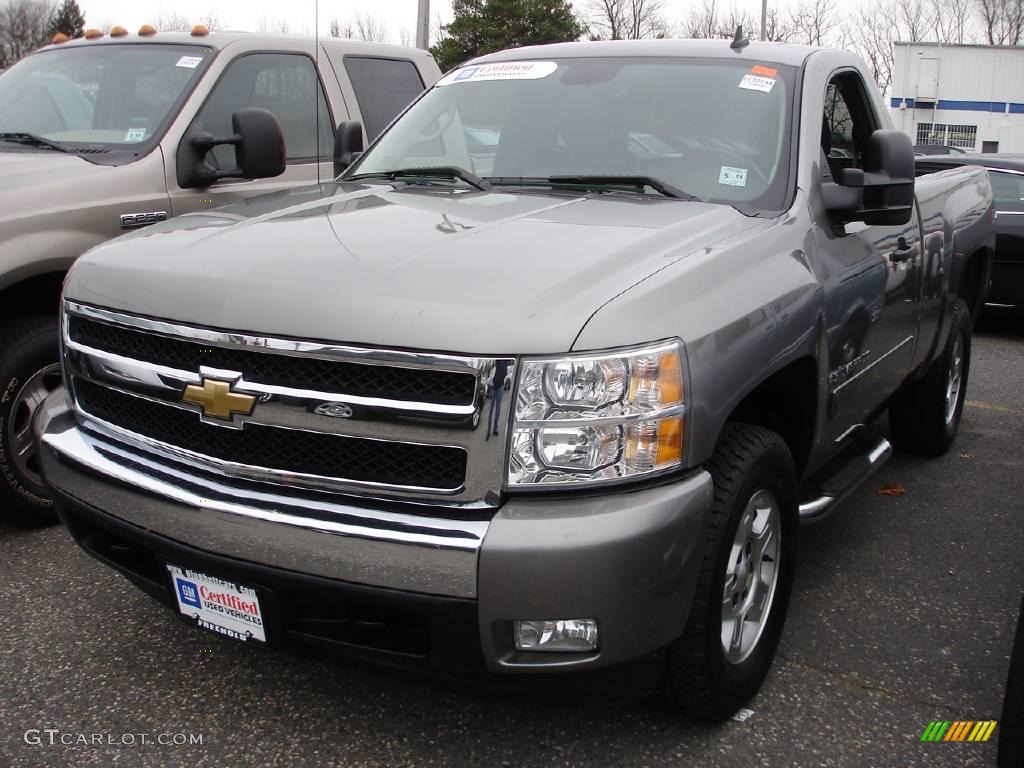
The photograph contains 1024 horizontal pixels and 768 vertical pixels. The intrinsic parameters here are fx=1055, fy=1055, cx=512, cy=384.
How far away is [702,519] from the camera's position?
2.39 metres

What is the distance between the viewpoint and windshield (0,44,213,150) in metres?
4.71

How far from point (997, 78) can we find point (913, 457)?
34.9 meters

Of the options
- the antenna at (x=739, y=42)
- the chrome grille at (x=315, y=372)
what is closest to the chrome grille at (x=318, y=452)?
the chrome grille at (x=315, y=372)

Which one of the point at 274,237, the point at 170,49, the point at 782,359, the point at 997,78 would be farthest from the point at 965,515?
the point at 997,78

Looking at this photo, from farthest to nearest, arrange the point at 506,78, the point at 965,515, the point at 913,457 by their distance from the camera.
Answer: the point at 913,457
the point at 965,515
the point at 506,78

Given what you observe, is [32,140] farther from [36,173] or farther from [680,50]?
[680,50]

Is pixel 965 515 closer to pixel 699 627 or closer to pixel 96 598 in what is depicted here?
pixel 699 627

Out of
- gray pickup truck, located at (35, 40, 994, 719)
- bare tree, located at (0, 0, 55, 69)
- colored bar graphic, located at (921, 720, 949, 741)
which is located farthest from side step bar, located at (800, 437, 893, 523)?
bare tree, located at (0, 0, 55, 69)

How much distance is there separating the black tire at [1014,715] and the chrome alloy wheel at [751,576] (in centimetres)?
65

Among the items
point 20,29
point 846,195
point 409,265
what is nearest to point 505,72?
point 846,195

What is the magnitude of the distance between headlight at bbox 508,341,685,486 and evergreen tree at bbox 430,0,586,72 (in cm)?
3690

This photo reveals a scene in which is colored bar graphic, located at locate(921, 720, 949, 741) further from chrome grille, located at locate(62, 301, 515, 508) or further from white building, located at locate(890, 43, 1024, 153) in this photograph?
white building, located at locate(890, 43, 1024, 153)

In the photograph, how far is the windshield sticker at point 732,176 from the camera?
3.36 metres

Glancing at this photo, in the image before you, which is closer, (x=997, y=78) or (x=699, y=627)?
(x=699, y=627)
